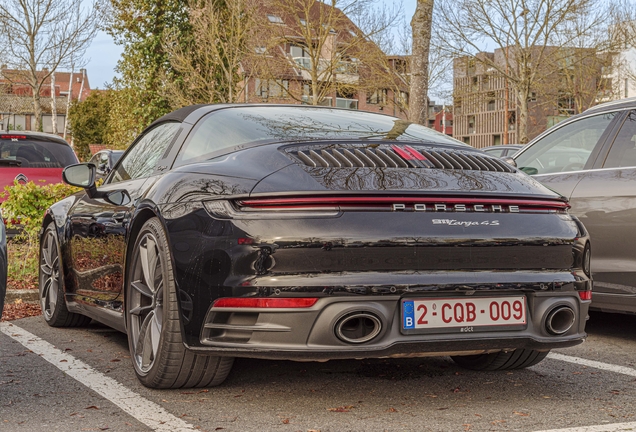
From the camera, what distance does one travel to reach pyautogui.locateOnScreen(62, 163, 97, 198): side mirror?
5.71 metres

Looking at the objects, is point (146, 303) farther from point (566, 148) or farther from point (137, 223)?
point (566, 148)

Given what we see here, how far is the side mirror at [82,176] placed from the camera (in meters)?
5.71

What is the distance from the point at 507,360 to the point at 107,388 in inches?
82.0

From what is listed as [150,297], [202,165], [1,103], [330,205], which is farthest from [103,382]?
[1,103]

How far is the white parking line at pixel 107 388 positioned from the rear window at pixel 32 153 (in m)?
6.36

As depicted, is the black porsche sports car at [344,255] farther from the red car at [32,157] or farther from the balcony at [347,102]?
the balcony at [347,102]

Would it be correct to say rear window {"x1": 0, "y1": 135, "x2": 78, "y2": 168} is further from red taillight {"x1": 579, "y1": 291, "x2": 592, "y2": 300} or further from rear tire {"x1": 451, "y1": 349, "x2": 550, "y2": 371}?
red taillight {"x1": 579, "y1": 291, "x2": 592, "y2": 300}

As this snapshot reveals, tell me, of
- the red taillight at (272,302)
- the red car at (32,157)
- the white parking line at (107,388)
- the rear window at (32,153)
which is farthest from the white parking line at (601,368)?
the rear window at (32,153)

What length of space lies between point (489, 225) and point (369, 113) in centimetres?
168

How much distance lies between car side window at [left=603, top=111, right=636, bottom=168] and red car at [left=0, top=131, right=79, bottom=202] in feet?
25.7

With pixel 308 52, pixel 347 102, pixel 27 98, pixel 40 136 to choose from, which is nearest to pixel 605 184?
pixel 40 136

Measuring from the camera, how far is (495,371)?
488cm

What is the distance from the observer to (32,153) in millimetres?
12219

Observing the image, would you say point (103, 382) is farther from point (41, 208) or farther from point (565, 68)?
point (565, 68)
